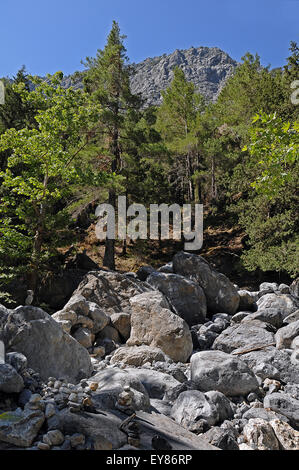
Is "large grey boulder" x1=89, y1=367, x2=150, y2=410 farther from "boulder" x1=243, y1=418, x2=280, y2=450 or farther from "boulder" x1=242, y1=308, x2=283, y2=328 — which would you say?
"boulder" x1=242, y1=308, x2=283, y2=328

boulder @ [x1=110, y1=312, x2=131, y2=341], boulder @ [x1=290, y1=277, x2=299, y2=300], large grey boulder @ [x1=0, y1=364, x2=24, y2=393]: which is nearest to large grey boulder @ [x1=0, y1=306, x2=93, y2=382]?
large grey boulder @ [x1=0, y1=364, x2=24, y2=393]

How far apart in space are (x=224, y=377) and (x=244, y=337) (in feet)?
10.8

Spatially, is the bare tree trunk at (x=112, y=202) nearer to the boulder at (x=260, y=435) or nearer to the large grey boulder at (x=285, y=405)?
the large grey boulder at (x=285, y=405)

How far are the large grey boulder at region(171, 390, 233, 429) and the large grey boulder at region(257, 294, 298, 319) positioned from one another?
6.46 meters

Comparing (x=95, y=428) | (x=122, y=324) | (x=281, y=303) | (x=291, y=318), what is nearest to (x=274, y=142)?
(x=95, y=428)

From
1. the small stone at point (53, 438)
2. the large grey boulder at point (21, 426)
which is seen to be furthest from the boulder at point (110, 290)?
the small stone at point (53, 438)

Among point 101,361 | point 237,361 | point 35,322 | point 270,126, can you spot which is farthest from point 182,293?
point 270,126

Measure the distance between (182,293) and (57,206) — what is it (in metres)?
8.35

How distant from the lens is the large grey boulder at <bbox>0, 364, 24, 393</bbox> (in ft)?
13.3

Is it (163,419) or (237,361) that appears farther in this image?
(237,361)

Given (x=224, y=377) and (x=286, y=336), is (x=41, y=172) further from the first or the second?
(x=286, y=336)

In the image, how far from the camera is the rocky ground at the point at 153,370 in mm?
3486
